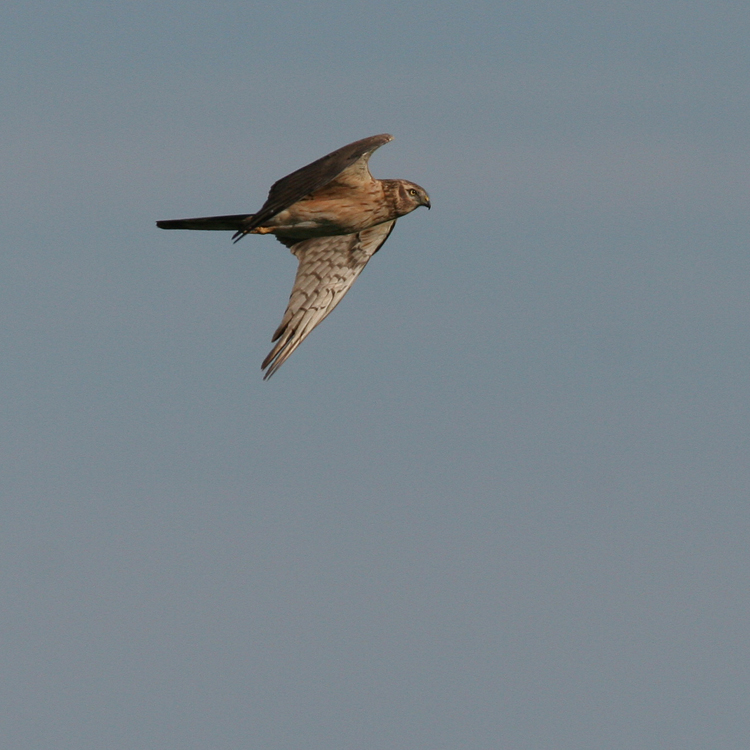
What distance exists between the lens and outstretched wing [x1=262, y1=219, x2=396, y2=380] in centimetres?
2327

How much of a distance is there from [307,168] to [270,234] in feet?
7.89

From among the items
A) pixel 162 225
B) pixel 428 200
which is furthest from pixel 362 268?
pixel 162 225

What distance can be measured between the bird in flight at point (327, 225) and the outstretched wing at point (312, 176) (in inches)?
0.5

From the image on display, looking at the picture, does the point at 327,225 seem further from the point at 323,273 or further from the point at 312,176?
the point at 312,176

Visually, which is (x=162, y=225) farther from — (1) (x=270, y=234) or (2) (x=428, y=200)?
(2) (x=428, y=200)

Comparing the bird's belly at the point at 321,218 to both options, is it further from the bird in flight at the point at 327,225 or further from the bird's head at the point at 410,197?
the bird's head at the point at 410,197

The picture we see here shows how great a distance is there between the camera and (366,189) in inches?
892

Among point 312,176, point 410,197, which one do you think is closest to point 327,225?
point 410,197

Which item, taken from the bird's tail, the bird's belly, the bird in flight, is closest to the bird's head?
the bird in flight

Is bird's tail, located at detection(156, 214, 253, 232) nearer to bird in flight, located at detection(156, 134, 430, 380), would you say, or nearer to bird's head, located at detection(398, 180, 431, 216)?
bird in flight, located at detection(156, 134, 430, 380)

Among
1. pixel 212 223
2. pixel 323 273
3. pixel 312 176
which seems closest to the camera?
pixel 312 176

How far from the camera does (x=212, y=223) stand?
22.0 meters

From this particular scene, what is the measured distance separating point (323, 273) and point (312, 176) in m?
3.73

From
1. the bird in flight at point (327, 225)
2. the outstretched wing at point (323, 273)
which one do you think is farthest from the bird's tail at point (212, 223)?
the outstretched wing at point (323, 273)
